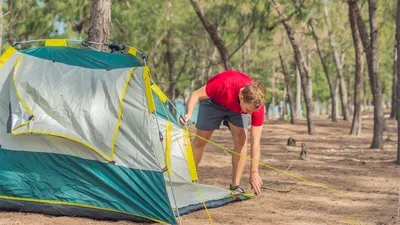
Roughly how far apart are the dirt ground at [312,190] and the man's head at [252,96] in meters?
1.04

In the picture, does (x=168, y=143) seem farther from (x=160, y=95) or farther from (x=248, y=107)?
(x=248, y=107)

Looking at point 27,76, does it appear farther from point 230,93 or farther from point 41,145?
point 230,93

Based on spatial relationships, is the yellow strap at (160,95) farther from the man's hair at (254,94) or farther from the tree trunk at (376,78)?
the tree trunk at (376,78)

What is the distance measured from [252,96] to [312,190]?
7.46 ft

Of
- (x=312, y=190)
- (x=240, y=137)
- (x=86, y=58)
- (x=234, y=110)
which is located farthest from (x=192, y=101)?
(x=312, y=190)

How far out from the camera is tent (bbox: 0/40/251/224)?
534 centimetres

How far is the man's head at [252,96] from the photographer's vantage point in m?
5.26

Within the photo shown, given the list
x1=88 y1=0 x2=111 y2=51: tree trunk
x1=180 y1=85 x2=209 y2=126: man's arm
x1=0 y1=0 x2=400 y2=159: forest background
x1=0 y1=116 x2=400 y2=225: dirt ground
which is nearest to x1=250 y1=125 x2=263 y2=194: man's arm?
x1=0 y1=116 x2=400 y2=225: dirt ground

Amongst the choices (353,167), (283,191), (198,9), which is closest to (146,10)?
(198,9)

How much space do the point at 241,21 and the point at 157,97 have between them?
55.7 feet

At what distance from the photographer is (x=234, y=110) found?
6.02 meters

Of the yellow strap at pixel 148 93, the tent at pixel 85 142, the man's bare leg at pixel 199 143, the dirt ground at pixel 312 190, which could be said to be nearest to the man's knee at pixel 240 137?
the man's bare leg at pixel 199 143

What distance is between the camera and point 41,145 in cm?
553

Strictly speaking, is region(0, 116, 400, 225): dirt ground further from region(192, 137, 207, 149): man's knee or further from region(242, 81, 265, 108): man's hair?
region(242, 81, 265, 108): man's hair
